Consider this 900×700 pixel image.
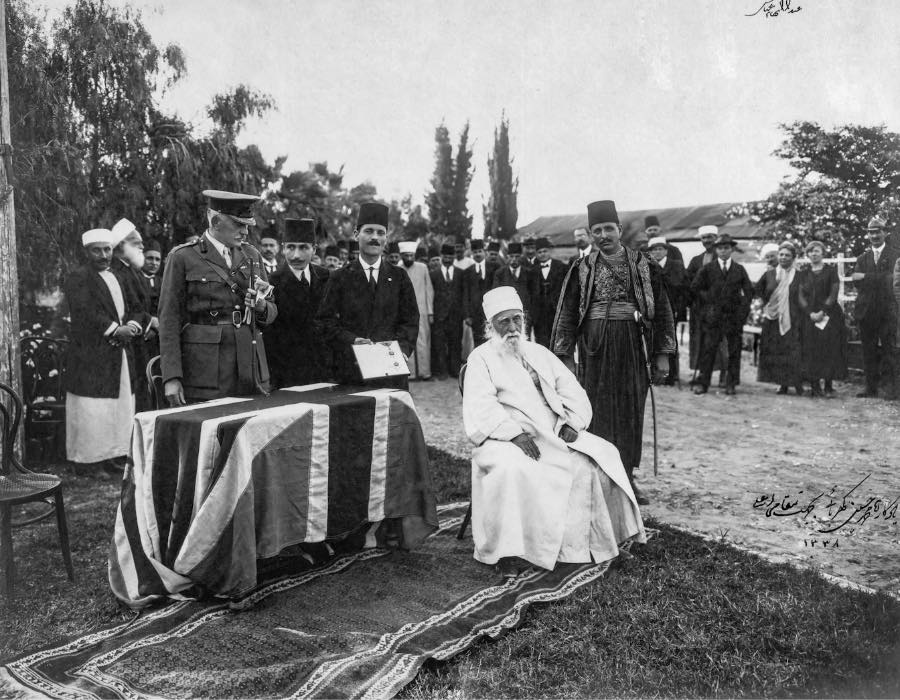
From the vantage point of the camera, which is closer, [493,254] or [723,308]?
[723,308]

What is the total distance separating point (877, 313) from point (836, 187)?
5.79ft

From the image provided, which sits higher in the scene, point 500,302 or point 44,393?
point 500,302

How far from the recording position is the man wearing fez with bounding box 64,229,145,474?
6.07 metres

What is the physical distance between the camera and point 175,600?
3570 millimetres

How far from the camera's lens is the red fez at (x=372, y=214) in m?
4.93

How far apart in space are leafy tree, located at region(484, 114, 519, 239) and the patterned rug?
14.9 metres

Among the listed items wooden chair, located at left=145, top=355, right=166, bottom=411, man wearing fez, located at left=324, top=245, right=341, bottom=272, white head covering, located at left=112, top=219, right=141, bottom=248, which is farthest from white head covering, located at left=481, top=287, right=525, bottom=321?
man wearing fez, located at left=324, top=245, right=341, bottom=272

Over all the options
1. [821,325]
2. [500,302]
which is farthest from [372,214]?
[821,325]

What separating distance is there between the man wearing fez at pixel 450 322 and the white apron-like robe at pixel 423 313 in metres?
0.18

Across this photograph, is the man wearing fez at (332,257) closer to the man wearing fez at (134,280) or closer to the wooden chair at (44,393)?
the man wearing fez at (134,280)

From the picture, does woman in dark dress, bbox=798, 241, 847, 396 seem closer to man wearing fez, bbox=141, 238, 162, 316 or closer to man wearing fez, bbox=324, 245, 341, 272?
man wearing fez, bbox=324, 245, 341, 272

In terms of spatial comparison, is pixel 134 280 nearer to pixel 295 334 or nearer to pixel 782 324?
pixel 295 334

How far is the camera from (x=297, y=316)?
5.69m

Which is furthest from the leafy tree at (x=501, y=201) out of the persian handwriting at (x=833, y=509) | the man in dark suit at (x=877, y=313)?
the persian handwriting at (x=833, y=509)
